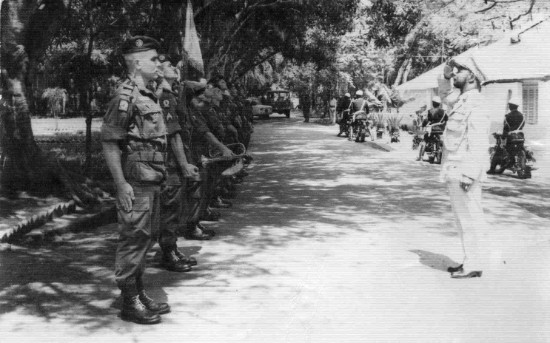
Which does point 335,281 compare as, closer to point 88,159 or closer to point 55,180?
point 55,180

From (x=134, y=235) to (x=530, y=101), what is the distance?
24293mm

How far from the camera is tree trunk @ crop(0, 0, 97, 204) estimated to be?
9.66 m

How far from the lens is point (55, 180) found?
990cm

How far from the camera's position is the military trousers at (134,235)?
189 inches

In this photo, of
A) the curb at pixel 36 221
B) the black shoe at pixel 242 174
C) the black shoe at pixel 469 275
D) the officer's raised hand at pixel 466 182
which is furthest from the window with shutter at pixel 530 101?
the black shoe at pixel 469 275

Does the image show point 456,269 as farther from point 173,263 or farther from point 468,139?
point 173,263

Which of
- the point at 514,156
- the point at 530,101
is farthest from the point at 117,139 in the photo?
the point at 530,101

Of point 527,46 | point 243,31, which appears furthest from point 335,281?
point 527,46

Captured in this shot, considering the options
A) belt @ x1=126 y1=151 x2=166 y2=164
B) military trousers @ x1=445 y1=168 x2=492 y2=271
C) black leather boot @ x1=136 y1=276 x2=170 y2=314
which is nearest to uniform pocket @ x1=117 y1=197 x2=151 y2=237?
belt @ x1=126 y1=151 x2=166 y2=164

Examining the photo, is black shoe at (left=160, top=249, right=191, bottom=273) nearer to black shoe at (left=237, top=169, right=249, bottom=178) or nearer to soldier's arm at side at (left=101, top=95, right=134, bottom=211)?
soldier's arm at side at (left=101, top=95, right=134, bottom=211)

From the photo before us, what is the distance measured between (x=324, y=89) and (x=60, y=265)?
3850 cm

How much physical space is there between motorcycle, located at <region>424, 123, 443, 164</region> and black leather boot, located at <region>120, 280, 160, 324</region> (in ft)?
43.9

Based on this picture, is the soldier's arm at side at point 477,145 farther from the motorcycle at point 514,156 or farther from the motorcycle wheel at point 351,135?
the motorcycle wheel at point 351,135

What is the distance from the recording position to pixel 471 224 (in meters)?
6.18
